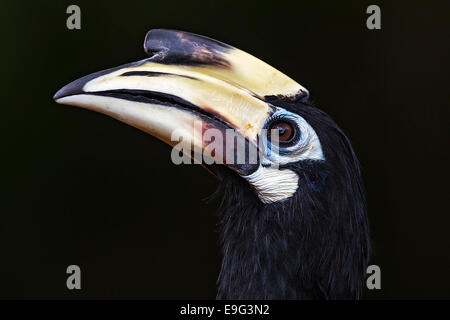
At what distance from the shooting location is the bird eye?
1.80 m

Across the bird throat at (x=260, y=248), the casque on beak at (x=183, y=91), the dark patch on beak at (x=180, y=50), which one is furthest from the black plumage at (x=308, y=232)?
the dark patch on beak at (x=180, y=50)

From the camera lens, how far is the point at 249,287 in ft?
6.07

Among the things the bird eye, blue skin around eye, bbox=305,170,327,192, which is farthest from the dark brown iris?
blue skin around eye, bbox=305,170,327,192

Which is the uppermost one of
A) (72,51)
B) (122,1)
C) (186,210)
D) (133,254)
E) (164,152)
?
(122,1)

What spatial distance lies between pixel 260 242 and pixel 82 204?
2.17m

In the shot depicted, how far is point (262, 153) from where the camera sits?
70.1 inches

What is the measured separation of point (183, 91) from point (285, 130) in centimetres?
29

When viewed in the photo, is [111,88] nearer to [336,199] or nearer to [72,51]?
[336,199]

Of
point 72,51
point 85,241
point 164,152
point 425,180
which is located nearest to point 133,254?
point 85,241

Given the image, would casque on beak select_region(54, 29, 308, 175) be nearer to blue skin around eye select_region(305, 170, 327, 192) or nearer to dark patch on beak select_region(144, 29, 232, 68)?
dark patch on beak select_region(144, 29, 232, 68)

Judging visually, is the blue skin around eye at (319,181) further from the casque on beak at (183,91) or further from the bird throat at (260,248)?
the casque on beak at (183,91)

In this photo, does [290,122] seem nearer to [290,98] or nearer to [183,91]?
[290,98]

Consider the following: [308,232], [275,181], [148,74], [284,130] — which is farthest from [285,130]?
[148,74]

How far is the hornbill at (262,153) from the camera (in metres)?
1.72
